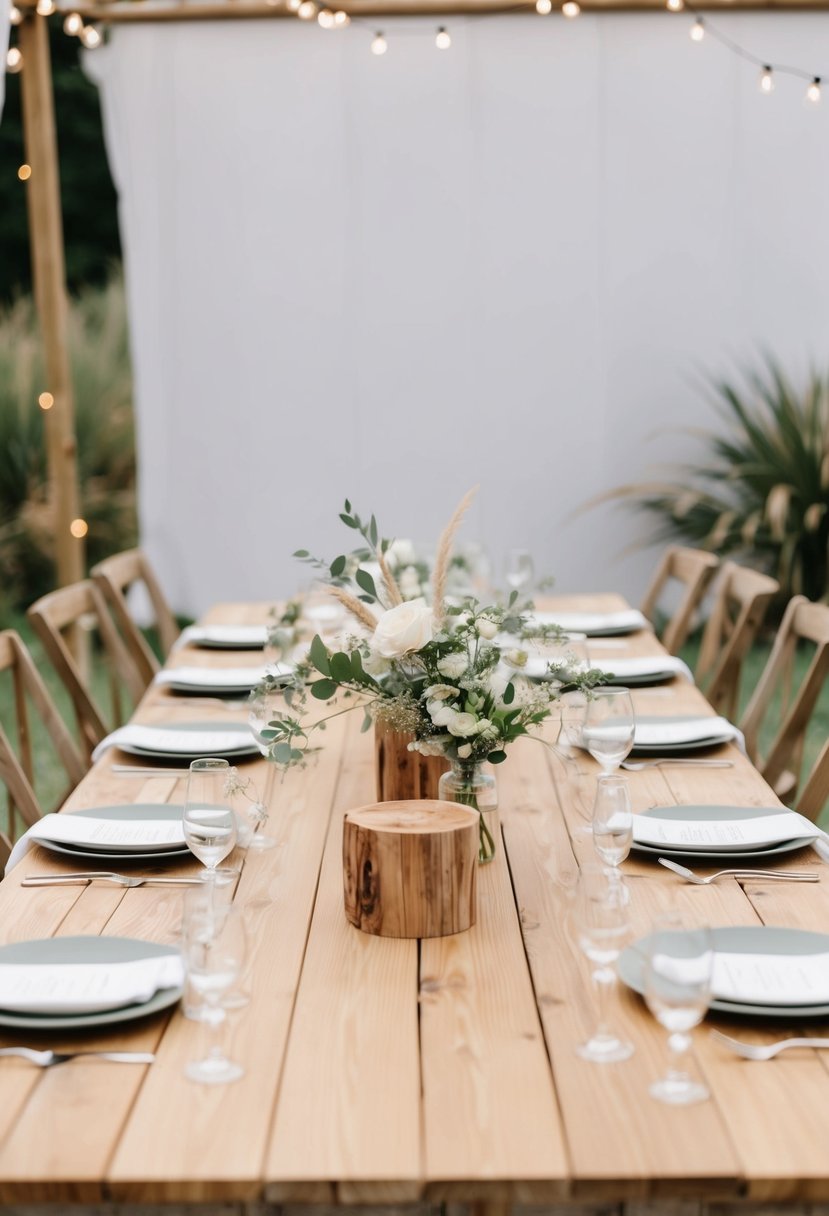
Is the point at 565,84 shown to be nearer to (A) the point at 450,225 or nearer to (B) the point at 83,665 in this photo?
(A) the point at 450,225

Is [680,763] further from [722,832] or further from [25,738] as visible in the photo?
[25,738]

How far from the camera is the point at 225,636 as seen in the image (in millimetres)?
3416

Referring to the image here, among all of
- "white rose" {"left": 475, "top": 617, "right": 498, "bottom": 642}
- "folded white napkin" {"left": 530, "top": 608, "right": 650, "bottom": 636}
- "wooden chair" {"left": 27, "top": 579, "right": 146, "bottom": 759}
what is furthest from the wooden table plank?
"folded white napkin" {"left": 530, "top": 608, "right": 650, "bottom": 636}

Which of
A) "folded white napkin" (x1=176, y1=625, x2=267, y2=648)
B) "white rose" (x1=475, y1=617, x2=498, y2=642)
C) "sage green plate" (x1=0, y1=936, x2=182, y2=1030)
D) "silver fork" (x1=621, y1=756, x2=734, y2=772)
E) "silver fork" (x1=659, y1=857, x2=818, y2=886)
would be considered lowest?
"silver fork" (x1=659, y1=857, x2=818, y2=886)

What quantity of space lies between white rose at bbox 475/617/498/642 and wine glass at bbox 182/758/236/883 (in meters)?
0.37

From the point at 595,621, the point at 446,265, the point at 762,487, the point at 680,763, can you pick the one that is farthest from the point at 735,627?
the point at 446,265

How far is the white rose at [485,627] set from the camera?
6.01 feet

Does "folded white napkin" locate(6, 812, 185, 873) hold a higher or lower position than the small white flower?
lower

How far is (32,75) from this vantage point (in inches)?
190

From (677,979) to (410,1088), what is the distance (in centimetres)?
27

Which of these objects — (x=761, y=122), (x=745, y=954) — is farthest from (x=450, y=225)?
(x=745, y=954)

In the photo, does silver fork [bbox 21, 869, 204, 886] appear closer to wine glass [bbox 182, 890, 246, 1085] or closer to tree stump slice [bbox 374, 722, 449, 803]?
tree stump slice [bbox 374, 722, 449, 803]

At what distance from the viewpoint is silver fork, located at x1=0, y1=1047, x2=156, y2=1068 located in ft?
4.50

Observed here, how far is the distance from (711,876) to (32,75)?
13.3 feet
